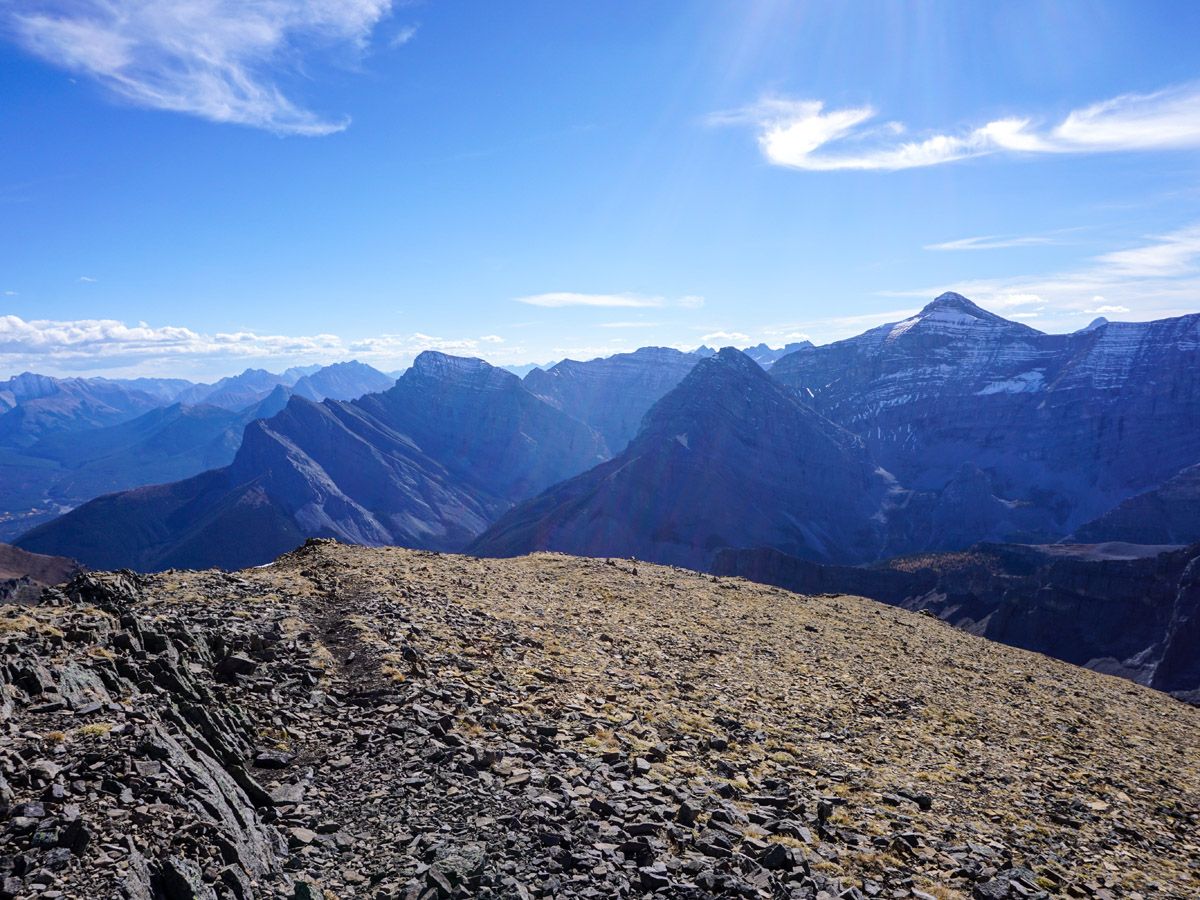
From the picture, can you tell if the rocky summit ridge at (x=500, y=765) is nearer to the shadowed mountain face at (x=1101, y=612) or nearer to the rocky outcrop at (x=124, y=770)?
the rocky outcrop at (x=124, y=770)

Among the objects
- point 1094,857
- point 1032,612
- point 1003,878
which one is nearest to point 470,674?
point 1003,878

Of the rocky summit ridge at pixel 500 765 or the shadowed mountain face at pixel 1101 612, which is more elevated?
the rocky summit ridge at pixel 500 765

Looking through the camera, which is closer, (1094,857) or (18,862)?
(18,862)

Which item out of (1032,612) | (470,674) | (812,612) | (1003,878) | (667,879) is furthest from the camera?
(1032,612)

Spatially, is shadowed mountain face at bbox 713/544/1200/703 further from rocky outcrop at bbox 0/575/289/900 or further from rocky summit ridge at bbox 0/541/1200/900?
rocky outcrop at bbox 0/575/289/900

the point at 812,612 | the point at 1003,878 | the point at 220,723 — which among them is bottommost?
the point at 812,612

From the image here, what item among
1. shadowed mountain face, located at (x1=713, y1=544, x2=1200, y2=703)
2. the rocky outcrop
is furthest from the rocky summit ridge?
shadowed mountain face, located at (x1=713, y1=544, x2=1200, y2=703)

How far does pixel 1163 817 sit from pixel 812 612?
73.5 ft

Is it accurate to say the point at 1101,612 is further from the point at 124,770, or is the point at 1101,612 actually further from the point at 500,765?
the point at 124,770

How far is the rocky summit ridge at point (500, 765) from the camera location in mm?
10531

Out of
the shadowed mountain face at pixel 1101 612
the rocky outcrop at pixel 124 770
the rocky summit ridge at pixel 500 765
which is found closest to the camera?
the rocky outcrop at pixel 124 770

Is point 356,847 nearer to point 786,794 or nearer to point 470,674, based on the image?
point 470,674

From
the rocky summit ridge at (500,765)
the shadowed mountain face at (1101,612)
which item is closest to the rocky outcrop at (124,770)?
the rocky summit ridge at (500,765)

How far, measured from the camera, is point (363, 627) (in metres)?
21.0
